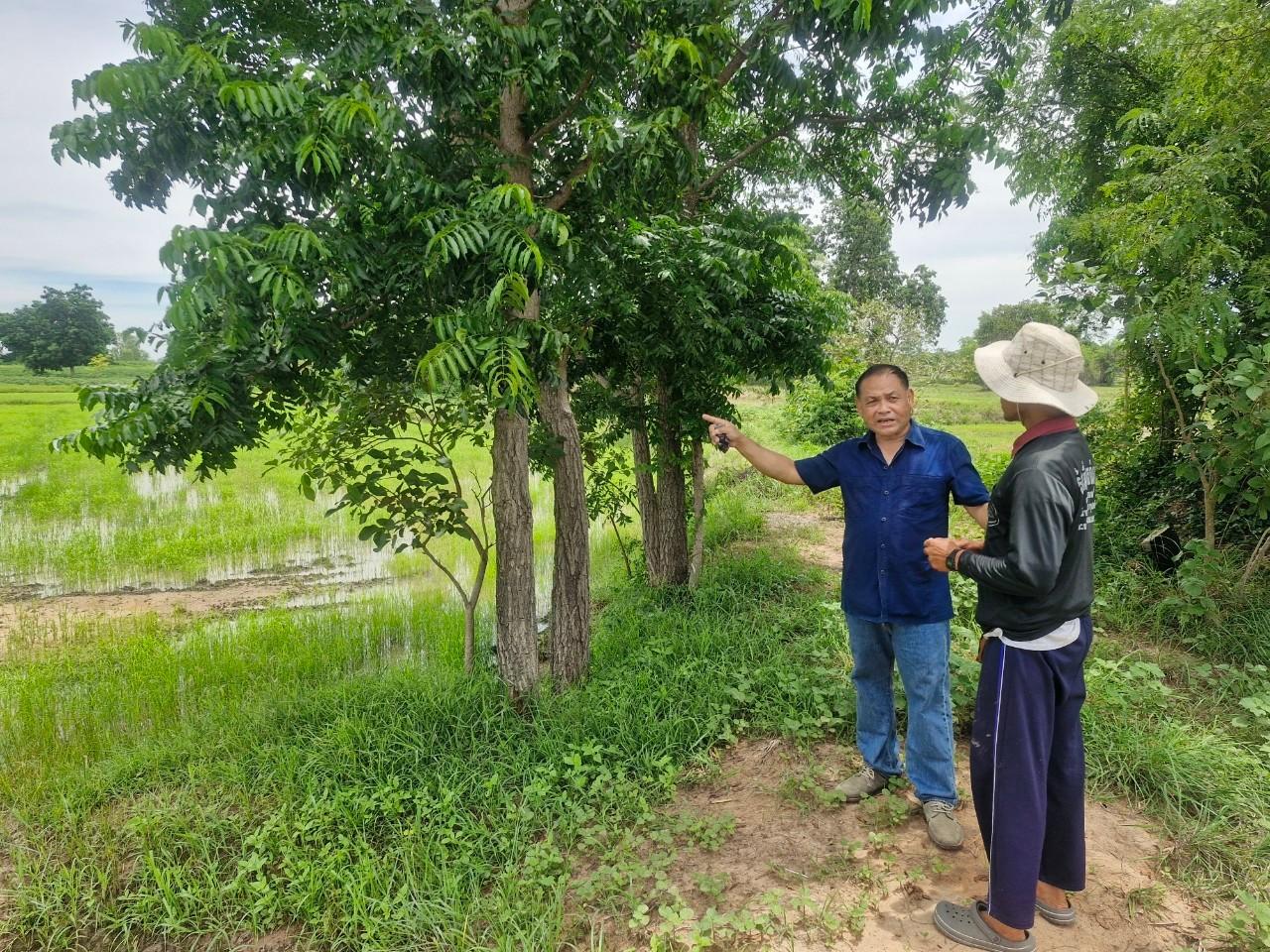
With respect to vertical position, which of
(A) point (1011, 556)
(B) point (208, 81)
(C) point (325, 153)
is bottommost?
(A) point (1011, 556)

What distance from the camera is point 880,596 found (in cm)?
260

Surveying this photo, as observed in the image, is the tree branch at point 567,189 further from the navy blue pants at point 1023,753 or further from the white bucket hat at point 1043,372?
the navy blue pants at point 1023,753

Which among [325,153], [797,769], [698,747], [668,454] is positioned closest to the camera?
[325,153]

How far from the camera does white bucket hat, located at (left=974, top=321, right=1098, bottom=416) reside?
1.97 metres

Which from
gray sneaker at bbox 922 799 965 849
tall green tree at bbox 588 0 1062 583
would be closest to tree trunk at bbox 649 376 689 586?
tall green tree at bbox 588 0 1062 583

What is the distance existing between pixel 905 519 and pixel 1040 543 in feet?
2.37

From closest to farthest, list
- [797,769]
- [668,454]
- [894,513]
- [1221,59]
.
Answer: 1. [894,513]
2. [797,769]
3. [1221,59]
4. [668,454]

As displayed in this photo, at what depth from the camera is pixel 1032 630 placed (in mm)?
1961

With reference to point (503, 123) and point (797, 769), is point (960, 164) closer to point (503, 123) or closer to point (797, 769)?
point (503, 123)

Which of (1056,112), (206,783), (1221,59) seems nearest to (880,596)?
(206,783)

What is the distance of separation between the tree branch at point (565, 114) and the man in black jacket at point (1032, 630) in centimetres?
235

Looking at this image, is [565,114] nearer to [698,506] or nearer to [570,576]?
[570,576]

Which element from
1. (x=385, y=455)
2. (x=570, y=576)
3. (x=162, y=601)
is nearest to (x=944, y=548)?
(x=570, y=576)

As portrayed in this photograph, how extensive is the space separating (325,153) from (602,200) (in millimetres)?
1487
